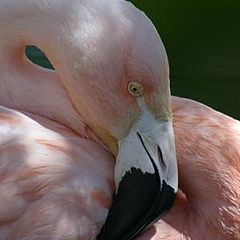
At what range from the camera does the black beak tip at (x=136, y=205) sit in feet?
7.34

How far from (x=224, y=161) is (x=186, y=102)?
0.88 feet

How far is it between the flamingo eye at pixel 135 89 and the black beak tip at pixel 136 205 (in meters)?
0.20

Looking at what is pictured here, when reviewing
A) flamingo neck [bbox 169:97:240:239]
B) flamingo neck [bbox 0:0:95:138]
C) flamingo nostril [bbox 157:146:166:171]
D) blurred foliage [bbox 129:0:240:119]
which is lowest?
blurred foliage [bbox 129:0:240:119]

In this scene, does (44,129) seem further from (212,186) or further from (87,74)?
(212,186)

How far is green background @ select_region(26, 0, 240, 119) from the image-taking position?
4184 mm

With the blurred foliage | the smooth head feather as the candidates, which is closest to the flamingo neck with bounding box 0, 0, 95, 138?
the smooth head feather

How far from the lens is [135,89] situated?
225cm

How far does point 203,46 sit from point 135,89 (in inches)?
94.2

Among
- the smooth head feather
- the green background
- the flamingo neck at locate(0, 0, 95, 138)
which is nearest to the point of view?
the smooth head feather

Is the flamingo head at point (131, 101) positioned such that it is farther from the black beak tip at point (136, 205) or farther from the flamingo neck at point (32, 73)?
the flamingo neck at point (32, 73)

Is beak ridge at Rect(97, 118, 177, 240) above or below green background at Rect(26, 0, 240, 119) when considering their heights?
above

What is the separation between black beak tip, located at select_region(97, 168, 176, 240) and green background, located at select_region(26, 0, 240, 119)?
1.78m

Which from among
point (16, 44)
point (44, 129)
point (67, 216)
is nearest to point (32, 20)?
point (16, 44)

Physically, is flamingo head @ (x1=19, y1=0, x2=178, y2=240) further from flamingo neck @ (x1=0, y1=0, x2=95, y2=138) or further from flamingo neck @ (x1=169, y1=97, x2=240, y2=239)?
flamingo neck @ (x1=169, y1=97, x2=240, y2=239)
